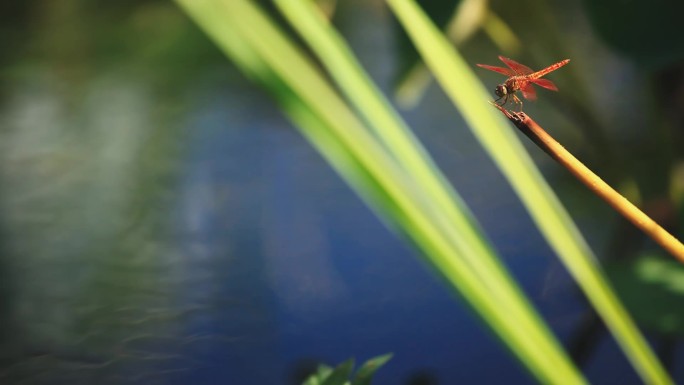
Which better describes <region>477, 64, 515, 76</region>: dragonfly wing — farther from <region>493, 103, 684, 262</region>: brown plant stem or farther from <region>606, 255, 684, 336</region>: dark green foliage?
<region>606, 255, 684, 336</region>: dark green foliage

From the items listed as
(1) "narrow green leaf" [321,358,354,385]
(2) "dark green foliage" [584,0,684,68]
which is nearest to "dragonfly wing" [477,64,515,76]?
(1) "narrow green leaf" [321,358,354,385]

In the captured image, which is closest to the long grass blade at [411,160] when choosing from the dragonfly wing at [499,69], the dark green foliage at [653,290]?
the dragonfly wing at [499,69]

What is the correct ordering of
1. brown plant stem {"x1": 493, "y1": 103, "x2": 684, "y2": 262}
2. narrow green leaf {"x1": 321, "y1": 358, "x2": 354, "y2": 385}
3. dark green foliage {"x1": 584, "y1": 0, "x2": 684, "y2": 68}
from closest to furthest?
brown plant stem {"x1": 493, "y1": 103, "x2": 684, "y2": 262} → narrow green leaf {"x1": 321, "y1": 358, "x2": 354, "y2": 385} → dark green foliage {"x1": 584, "y1": 0, "x2": 684, "y2": 68}

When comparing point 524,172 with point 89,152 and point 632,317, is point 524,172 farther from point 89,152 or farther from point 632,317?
point 89,152

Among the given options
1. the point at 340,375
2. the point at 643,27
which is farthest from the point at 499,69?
the point at 643,27

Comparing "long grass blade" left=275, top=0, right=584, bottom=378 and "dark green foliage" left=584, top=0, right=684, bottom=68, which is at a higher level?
"dark green foliage" left=584, top=0, right=684, bottom=68

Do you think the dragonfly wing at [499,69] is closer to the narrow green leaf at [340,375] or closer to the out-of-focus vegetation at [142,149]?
the narrow green leaf at [340,375]

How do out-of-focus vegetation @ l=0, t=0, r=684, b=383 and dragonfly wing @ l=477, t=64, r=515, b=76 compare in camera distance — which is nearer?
dragonfly wing @ l=477, t=64, r=515, b=76

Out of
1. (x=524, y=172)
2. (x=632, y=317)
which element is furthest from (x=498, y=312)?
(x=632, y=317)
